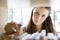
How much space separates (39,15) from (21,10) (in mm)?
181

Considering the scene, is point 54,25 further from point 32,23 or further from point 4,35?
point 4,35

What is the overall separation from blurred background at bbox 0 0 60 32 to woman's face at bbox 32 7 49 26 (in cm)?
5

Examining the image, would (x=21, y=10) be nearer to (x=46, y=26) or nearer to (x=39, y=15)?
(x=39, y=15)

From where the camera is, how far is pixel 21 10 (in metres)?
1.11

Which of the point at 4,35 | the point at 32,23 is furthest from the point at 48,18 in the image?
the point at 4,35

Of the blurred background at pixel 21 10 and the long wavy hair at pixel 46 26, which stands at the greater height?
the blurred background at pixel 21 10

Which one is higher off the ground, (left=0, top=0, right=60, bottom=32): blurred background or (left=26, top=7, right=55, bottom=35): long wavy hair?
(left=0, top=0, right=60, bottom=32): blurred background

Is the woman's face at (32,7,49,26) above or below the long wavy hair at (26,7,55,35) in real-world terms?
above

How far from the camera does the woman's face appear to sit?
3.57 feet

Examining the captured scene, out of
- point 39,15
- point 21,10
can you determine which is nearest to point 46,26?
point 39,15

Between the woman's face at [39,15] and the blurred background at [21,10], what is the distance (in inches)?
1.9

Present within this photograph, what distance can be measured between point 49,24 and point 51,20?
0.04 metres

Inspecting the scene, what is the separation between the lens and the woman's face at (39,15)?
3.57 ft

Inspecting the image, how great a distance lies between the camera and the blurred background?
1078 millimetres
